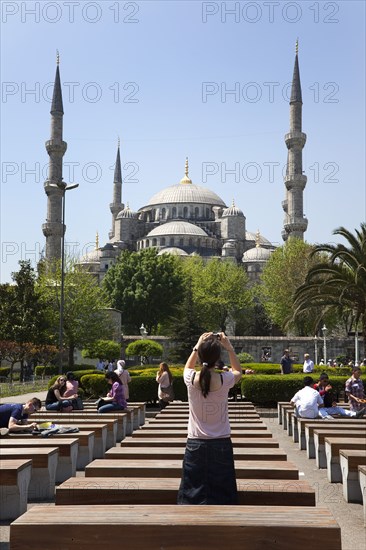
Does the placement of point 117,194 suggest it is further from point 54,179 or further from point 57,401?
point 57,401

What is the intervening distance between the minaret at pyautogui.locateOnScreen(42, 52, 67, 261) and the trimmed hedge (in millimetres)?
49102

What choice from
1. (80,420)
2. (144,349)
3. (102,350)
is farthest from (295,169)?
(80,420)

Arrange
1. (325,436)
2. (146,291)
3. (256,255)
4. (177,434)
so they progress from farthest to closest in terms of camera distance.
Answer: (256,255)
(146,291)
(325,436)
(177,434)

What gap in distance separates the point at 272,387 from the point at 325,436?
1070cm

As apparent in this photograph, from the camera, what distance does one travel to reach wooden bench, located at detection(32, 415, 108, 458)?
31.0 ft

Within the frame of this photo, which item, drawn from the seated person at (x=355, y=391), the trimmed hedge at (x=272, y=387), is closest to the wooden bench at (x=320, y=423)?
the seated person at (x=355, y=391)

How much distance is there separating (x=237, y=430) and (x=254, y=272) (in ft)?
269

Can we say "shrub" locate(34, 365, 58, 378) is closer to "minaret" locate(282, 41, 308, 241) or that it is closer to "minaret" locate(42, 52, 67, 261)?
"minaret" locate(42, 52, 67, 261)

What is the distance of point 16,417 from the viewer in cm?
866

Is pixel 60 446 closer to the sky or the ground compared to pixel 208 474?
closer to the ground

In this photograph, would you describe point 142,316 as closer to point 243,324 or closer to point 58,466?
point 243,324

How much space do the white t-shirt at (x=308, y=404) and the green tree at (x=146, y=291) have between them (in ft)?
161

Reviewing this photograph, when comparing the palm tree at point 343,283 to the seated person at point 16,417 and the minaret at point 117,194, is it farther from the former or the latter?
the minaret at point 117,194

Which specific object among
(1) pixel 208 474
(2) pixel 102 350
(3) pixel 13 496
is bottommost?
(3) pixel 13 496
